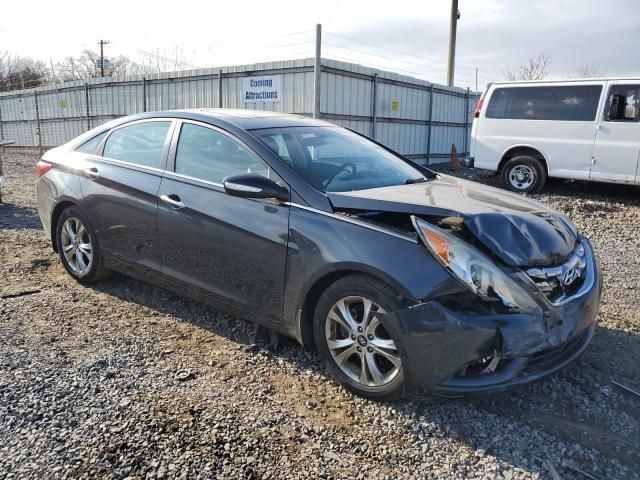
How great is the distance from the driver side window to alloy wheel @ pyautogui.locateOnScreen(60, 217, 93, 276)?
131cm

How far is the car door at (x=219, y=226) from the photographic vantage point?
3238 millimetres

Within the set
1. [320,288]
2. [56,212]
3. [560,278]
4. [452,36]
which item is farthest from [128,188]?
[452,36]

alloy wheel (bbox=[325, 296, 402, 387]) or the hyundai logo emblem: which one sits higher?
A: the hyundai logo emblem

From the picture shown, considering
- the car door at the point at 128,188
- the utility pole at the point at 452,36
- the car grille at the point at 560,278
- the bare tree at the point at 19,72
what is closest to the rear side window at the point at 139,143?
the car door at the point at 128,188

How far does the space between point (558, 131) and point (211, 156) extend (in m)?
8.44

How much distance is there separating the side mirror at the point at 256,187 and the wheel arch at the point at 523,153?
28.4ft

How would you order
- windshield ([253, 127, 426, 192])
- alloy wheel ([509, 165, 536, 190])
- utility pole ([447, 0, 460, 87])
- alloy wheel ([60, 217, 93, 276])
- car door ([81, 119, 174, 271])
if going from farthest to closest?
utility pole ([447, 0, 460, 87]) < alloy wheel ([509, 165, 536, 190]) < alloy wheel ([60, 217, 93, 276]) < car door ([81, 119, 174, 271]) < windshield ([253, 127, 426, 192])

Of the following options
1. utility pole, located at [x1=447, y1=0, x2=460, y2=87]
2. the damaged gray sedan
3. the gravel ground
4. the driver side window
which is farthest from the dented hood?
utility pole, located at [x1=447, y1=0, x2=460, y2=87]

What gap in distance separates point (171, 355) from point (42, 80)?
4136 cm

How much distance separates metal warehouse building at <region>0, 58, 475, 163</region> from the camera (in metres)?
13.3

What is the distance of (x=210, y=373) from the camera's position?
323 centimetres

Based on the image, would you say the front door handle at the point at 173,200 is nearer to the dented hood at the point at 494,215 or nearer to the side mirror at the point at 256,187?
the side mirror at the point at 256,187

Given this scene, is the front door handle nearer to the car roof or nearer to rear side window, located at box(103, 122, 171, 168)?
rear side window, located at box(103, 122, 171, 168)

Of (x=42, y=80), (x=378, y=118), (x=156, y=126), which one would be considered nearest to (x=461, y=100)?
(x=378, y=118)
